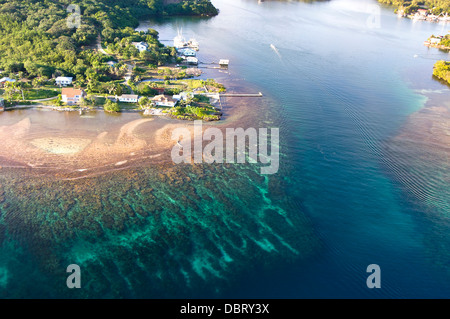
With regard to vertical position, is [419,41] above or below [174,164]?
above

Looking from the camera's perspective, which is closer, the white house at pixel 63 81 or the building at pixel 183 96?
the building at pixel 183 96

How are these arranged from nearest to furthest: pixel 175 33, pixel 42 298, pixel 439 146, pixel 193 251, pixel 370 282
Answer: pixel 42 298, pixel 370 282, pixel 193 251, pixel 439 146, pixel 175 33

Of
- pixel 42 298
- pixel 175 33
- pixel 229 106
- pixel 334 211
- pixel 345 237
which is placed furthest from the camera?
pixel 175 33

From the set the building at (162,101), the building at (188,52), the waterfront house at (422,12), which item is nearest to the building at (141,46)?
the building at (188,52)

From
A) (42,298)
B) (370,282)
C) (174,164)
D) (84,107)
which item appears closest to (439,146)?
(370,282)

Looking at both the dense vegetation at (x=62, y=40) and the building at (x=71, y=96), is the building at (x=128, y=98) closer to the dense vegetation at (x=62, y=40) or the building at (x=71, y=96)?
the dense vegetation at (x=62, y=40)

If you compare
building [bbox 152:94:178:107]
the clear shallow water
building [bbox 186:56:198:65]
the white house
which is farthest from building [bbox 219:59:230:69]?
the white house

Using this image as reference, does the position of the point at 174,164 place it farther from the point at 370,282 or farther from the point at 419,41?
the point at 419,41
